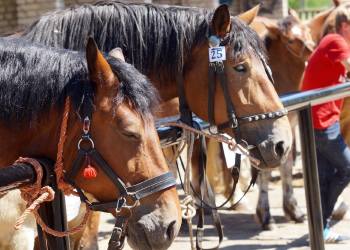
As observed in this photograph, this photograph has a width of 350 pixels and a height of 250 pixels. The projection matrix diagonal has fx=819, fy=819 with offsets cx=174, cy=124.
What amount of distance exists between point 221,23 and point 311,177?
1.07 m

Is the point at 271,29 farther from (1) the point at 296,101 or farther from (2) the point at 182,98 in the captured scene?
(1) the point at 296,101

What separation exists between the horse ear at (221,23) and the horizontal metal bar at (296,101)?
20.3 inches

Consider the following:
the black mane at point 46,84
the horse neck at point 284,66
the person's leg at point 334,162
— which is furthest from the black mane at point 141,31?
the horse neck at point 284,66

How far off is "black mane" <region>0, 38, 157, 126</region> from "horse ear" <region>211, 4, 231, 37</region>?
1580 mm

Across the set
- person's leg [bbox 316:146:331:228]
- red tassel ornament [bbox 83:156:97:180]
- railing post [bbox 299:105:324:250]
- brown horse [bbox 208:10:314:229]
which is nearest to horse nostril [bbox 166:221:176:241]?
red tassel ornament [bbox 83:156:97:180]

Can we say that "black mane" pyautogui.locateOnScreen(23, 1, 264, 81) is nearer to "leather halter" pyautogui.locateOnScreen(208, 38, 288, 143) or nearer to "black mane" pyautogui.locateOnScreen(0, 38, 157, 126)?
"leather halter" pyautogui.locateOnScreen(208, 38, 288, 143)

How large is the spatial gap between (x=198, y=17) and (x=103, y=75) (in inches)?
74.4

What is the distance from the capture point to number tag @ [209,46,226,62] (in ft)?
15.3

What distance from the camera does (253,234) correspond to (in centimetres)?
721

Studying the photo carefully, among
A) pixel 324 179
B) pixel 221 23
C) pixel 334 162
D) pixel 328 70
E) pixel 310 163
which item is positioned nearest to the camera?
pixel 310 163

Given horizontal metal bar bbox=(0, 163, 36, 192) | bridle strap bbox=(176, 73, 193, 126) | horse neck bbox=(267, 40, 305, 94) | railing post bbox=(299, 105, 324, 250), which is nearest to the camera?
horizontal metal bar bbox=(0, 163, 36, 192)

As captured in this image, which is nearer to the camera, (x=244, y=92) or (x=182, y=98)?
(x=244, y=92)

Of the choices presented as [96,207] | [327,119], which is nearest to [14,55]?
[96,207]

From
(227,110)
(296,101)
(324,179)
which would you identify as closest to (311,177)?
(296,101)
